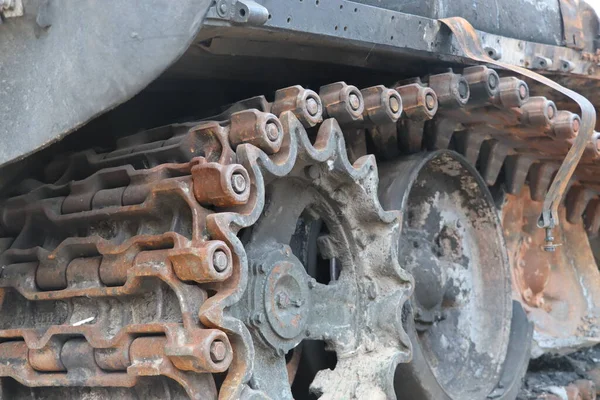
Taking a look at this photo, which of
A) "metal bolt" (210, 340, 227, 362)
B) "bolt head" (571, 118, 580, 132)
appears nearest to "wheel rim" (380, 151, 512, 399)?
"bolt head" (571, 118, 580, 132)

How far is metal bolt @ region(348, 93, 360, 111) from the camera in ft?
8.32

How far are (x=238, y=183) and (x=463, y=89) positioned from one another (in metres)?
1.06

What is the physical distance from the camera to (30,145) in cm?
211

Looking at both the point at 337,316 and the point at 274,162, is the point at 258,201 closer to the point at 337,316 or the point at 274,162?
the point at 274,162

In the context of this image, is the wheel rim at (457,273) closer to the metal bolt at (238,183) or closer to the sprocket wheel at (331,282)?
the sprocket wheel at (331,282)

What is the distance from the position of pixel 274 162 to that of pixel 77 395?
0.79 metres

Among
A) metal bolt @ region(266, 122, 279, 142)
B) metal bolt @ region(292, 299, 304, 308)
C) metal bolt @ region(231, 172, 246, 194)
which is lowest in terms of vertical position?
metal bolt @ region(292, 299, 304, 308)

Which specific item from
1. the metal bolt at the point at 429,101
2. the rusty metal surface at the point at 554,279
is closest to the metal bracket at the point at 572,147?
the metal bolt at the point at 429,101

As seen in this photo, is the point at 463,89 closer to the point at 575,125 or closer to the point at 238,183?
the point at 575,125

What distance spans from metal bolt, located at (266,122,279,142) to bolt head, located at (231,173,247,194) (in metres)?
0.16

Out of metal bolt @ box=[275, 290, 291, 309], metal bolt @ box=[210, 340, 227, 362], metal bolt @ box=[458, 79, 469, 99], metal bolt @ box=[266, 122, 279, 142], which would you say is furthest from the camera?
metal bolt @ box=[458, 79, 469, 99]

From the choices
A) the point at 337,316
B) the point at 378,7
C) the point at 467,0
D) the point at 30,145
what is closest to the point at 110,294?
the point at 30,145

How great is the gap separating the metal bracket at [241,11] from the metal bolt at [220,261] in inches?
20.4

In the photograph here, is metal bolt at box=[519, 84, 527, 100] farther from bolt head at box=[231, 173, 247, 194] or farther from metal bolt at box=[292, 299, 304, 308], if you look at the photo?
bolt head at box=[231, 173, 247, 194]
